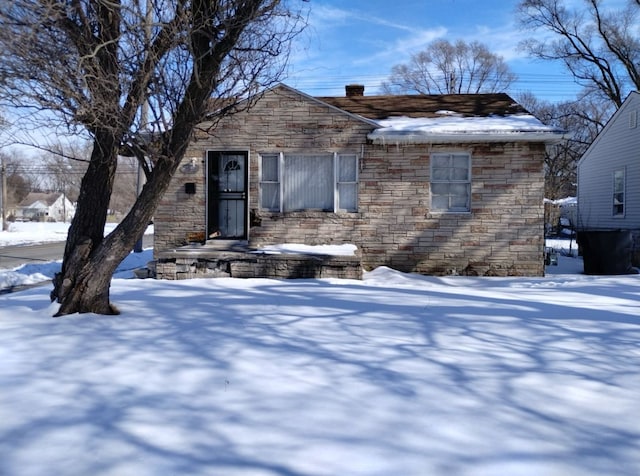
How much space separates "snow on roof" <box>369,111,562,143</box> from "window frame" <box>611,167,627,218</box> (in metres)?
9.14

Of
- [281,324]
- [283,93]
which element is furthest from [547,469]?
[283,93]

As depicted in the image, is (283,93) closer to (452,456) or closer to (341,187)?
(341,187)

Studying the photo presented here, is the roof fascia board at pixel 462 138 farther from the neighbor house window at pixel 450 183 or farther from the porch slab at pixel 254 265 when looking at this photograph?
the porch slab at pixel 254 265

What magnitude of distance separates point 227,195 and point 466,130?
516 cm

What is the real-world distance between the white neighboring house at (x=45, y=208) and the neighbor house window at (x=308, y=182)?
72.6 meters

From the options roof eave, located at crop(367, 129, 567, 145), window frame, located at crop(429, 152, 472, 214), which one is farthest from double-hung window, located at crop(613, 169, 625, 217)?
window frame, located at crop(429, 152, 472, 214)

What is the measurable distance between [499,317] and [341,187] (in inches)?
223

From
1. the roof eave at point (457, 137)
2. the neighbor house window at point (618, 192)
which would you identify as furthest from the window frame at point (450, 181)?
the neighbor house window at point (618, 192)

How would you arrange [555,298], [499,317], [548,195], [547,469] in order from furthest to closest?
[548,195] → [555,298] → [499,317] → [547,469]

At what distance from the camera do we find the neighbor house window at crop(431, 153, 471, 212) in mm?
10211

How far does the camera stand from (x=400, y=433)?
107 inches

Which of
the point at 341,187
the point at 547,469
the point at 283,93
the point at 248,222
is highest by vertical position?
the point at 283,93

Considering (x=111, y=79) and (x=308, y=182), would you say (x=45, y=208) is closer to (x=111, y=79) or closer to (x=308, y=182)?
(x=308, y=182)

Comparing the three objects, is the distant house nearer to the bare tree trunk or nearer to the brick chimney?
the brick chimney
